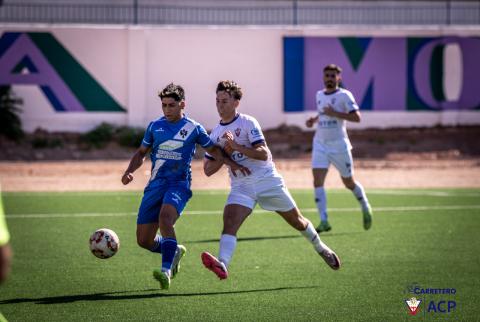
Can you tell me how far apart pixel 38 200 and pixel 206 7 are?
532 inches

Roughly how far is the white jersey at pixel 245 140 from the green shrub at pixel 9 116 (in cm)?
1862

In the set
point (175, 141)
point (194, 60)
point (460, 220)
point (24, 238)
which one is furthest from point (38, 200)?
point (194, 60)

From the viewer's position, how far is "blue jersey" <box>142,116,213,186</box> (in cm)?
985

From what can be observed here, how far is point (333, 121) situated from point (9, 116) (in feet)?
49.6

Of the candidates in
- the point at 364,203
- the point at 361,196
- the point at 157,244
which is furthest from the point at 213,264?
the point at 361,196

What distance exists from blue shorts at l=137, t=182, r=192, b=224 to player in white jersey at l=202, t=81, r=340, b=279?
1.16 feet

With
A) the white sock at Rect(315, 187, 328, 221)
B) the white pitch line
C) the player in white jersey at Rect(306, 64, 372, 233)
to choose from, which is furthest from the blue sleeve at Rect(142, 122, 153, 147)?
the white pitch line

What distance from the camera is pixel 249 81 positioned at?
29062mm

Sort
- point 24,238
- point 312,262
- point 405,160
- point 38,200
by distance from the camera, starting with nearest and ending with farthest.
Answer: point 312,262 → point 24,238 → point 38,200 → point 405,160

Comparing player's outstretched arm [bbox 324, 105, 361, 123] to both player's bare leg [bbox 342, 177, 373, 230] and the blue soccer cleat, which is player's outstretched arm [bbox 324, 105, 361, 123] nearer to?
player's bare leg [bbox 342, 177, 373, 230]

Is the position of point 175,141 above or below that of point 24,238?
above

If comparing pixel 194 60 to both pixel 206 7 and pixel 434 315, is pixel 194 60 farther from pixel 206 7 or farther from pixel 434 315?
pixel 434 315

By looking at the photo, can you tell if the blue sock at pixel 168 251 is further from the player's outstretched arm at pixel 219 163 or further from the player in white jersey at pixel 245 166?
the player's outstretched arm at pixel 219 163

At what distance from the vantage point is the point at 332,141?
47.9 feet
